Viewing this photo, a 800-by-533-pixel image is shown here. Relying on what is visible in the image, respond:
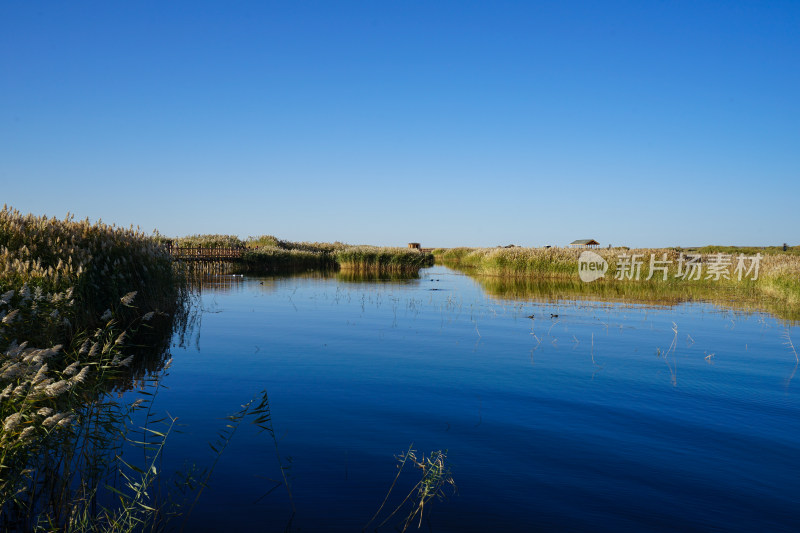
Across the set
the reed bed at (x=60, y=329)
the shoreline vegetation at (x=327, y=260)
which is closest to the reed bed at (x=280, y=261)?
the shoreline vegetation at (x=327, y=260)

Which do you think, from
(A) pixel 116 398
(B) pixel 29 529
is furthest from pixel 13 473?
(A) pixel 116 398

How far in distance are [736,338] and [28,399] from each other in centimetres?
1415

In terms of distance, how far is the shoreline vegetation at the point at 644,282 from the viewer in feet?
71.9

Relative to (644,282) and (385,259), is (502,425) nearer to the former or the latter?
(644,282)

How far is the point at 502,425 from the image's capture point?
623 cm

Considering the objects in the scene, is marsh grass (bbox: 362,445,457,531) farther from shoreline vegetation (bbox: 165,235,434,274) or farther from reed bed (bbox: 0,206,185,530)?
shoreline vegetation (bbox: 165,235,434,274)

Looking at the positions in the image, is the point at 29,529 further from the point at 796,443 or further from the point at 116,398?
the point at 796,443

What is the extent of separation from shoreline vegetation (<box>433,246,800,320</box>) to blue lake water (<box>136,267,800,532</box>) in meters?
9.41

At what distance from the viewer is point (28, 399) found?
12.1 ft

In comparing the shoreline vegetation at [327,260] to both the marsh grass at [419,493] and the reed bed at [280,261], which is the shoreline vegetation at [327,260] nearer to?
the reed bed at [280,261]

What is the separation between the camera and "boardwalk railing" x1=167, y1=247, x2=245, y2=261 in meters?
39.5

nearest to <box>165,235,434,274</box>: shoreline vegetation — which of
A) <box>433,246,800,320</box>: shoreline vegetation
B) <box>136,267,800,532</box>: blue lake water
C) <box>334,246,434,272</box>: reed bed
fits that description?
<box>334,246,434,272</box>: reed bed

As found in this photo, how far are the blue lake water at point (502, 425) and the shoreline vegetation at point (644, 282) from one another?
941 centimetres

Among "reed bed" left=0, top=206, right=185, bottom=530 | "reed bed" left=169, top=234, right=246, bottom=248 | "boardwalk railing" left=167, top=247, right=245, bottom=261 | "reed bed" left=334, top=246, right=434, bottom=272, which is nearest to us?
"reed bed" left=0, top=206, right=185, bottom=530
